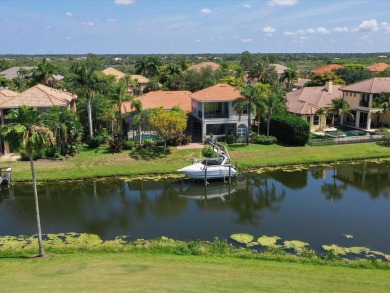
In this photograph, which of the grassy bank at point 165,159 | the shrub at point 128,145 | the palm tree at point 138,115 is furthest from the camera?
the shrub at point 128,145

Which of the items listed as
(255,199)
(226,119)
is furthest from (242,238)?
(226,119)

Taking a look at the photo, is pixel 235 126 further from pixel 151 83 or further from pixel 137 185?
pixel 151 83

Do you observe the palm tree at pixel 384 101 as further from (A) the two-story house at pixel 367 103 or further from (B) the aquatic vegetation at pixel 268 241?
(B) the aquatic vegetation at pixel 268 241

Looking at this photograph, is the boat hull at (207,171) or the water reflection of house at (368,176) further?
the boat hull at (207,171)

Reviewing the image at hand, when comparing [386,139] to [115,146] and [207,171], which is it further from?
[115,146]

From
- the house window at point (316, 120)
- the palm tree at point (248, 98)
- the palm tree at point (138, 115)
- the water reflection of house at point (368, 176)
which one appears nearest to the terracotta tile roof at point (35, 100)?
the palm tree at point (138, 115)

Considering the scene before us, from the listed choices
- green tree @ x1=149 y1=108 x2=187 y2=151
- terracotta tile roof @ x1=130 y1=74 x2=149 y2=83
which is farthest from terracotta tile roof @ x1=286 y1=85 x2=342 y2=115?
terracotta tile roof @ x1=130 y1=74 x2=149 y2=83

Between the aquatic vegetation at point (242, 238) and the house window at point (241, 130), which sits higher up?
the house window at point (241, 130)
